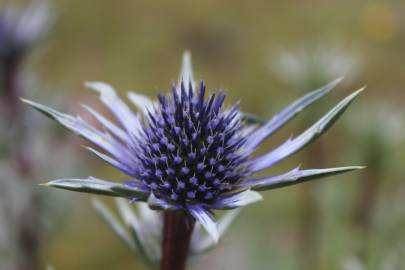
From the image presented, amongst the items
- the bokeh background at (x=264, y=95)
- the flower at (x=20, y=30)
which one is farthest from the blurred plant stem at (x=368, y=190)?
the flower at (x=20, y=30)

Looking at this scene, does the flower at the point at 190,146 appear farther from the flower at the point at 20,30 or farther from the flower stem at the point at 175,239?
the flower at the point at 20,30

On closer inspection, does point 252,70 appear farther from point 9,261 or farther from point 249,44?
point 9,261

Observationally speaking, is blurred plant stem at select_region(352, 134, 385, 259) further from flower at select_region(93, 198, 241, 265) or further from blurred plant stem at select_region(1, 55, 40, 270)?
blurred plant stem at select_region(1, 55, 40, 270)

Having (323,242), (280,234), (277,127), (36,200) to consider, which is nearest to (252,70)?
(280,234)

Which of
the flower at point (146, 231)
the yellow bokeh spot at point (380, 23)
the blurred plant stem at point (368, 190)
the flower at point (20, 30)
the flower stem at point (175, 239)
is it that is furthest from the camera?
the yellow bokeh spot at point (380, 23)

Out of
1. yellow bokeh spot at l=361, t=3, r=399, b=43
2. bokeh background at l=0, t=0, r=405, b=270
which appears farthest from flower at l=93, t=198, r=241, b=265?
yellow bokeh spot at l=361, t=3, r=399, b=43

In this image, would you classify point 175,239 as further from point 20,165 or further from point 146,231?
point 20,165
